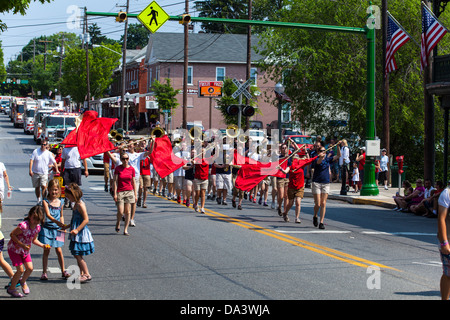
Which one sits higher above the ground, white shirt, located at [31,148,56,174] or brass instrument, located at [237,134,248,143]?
brass instrument, located at [237,134,248,143]

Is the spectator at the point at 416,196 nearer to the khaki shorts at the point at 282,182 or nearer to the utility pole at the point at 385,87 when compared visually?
the khaki shorts at the point at 282,182

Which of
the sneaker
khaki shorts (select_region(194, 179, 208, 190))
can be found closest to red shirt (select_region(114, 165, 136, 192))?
khaki shorts (select_region(194, 179, 208, 190))

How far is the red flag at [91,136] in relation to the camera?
1413 cm

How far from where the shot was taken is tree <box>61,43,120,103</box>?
7056cm

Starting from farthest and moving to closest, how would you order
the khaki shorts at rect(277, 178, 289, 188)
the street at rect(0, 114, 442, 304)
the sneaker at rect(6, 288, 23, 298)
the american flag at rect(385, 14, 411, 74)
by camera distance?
the american flag at rect(385, 14, 411, 74)
the khaki shorts at rect(277, 178, 289, 188)
the street at rect(0, 114, 442, 304)
the sneaker at rect(6, 288, 23, 298)

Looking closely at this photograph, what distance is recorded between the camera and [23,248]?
831 centimetres

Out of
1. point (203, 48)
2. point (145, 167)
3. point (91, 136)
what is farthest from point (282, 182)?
point (203, 48)

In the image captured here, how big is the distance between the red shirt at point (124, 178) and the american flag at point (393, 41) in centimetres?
1161

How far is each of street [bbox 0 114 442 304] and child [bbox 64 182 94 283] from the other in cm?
28

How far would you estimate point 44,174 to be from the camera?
16.9 m

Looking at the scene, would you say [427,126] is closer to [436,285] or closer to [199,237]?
[199,237]

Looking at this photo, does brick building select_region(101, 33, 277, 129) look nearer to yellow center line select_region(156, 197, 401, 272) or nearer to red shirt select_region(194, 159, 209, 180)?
red shirt select_region(194, 159, 209, 180)

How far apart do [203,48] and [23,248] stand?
55.7 meters

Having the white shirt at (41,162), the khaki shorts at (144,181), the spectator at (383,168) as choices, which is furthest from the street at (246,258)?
the spectator at (383,168)
